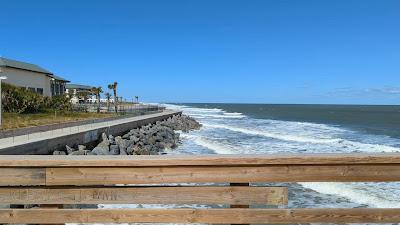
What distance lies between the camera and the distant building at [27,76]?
112ft

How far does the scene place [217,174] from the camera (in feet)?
9.46

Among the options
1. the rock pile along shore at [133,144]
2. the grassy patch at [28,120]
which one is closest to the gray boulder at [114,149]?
the rock pile along shore at [133,144]

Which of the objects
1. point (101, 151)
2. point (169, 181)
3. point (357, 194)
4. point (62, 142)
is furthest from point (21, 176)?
point (101, 151)

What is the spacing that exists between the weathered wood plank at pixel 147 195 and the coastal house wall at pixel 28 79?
107 feet

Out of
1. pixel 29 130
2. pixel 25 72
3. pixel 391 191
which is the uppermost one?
pixel 25 72

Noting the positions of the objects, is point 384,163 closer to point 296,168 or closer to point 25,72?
point 296,168

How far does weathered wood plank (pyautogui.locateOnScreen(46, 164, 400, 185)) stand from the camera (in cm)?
288

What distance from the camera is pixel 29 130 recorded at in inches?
664

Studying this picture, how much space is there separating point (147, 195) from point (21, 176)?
2.83ft

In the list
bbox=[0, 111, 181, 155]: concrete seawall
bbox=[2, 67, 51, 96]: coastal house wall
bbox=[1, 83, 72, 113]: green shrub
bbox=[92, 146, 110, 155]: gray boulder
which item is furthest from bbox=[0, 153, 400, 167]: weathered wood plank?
bbox=[2, 67, 51, 96]: coastal house wall

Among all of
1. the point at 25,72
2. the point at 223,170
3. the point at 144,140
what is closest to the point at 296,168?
the point at 223,170

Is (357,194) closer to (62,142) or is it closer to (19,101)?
(62,142)

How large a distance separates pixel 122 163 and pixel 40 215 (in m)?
0.66

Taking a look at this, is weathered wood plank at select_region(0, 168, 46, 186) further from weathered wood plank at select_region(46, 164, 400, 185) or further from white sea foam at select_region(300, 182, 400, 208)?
white sea foam at select_region(300, 182, 400, 208)
